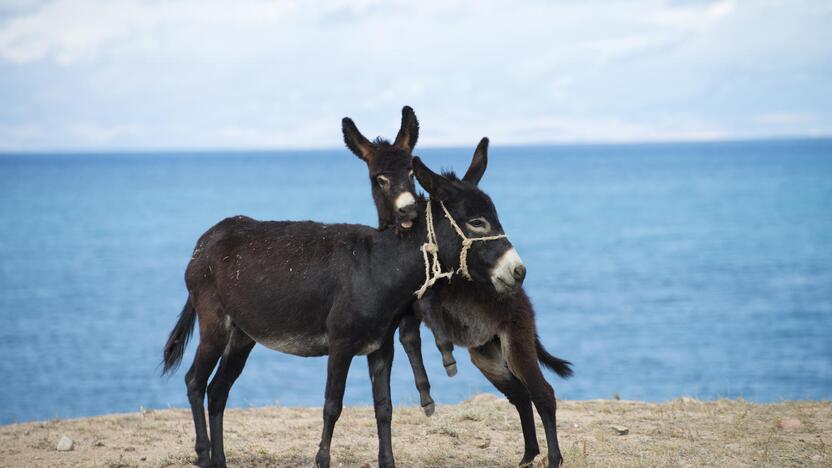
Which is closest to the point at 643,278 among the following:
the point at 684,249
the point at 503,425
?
the point at 684,249

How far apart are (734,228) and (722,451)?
7994 cm

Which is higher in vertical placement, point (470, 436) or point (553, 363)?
point (553, 363)

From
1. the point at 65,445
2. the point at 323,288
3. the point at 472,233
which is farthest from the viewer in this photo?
the point at 65,445

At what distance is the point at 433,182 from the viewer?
7.54 metres

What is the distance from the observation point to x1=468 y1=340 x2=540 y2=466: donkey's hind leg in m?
8.46

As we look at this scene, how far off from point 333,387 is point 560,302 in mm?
41090

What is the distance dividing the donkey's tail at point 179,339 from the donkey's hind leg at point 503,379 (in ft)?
8.61

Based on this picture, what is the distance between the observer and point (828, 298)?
47.4 meters

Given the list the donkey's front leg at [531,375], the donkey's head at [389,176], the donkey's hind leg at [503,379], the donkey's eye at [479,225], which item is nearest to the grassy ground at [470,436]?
the donkey's front leg at [531,375]

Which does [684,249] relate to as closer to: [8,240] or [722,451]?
[8,240]

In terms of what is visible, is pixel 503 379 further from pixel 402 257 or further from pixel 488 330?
pixel 402 257

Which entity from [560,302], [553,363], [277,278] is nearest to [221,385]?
[277,278]

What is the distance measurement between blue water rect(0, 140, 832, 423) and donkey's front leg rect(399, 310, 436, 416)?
1527 millimetres

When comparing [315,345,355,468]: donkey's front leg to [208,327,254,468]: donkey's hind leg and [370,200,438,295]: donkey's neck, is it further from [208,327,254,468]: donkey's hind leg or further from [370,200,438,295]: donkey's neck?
[208,327,254,468]: donkey's hind leg
